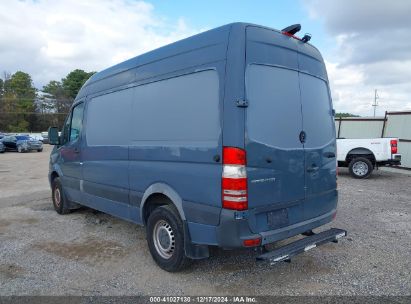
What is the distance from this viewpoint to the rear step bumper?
3.43 meters

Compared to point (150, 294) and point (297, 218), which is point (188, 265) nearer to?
point (150, 294)

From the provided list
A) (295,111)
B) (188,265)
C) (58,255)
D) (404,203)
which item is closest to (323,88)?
(295,111)

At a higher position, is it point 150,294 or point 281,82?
point 281,82

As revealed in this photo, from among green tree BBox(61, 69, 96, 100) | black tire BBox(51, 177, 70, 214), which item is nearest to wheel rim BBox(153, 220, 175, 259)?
black tire BBox(51, 177, 70, 214)

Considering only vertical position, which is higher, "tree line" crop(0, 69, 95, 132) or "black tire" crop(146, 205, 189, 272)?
"tree line" crop(0, 69, 95, 132)

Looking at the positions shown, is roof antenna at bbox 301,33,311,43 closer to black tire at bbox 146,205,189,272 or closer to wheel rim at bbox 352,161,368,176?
black tire at bbox 146,205,189,272

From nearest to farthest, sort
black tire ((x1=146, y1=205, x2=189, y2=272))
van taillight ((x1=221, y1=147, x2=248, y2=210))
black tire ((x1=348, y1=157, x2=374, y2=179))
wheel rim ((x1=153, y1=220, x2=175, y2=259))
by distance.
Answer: van taillight ((x1=221, y1=147, x2=248, y2=210)) → black tire ((x1=146, y1=205, x2=189, y2=272)) → wheel rim ((x1=153, y1=220, x2=175, y2=259)) → black tire ((x1=348, y1=157, x2=374, y2=179))

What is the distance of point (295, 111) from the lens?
12.9 ft

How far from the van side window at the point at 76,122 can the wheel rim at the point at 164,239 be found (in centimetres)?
273

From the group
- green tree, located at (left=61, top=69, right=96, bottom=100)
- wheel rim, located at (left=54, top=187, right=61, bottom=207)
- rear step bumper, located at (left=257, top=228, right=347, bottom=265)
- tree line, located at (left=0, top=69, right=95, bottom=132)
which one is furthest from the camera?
green tree, located at (left=61, top=69, right=96, bottom=100)

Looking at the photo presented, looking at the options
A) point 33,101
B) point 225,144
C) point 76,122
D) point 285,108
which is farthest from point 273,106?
point 33,101

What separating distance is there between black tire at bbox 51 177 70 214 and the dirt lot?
195 millimetres

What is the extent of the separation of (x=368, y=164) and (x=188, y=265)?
990 cm

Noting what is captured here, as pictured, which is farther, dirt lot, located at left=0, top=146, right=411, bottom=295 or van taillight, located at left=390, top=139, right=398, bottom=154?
van taillight, located at left=390, top=139, right=398, bottom=154
